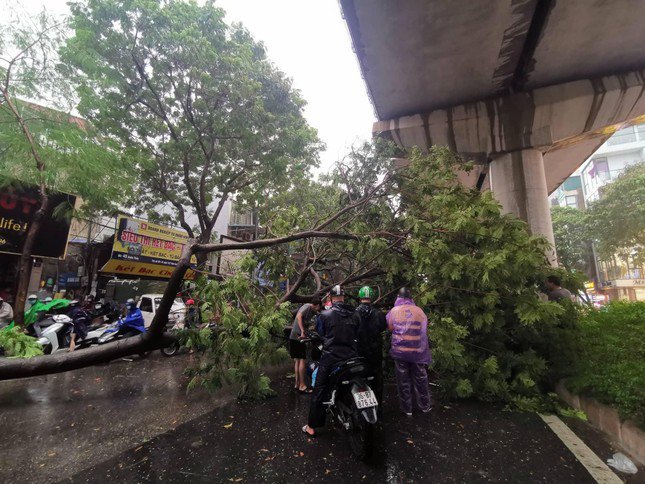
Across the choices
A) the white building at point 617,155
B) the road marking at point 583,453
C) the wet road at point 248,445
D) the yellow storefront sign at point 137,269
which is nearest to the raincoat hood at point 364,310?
the wet road at point 248,445

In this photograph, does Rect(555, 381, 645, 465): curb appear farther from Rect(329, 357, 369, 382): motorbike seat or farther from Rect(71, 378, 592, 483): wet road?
Rect(329, 357, 369, 382): motorbike seat

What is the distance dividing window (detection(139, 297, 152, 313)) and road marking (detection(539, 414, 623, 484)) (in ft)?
35.0

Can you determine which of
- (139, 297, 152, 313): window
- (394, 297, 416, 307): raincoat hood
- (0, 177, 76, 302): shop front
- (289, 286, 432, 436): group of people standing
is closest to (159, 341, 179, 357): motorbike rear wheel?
(139, 297, 152, 313): window

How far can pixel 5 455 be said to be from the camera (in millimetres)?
3824

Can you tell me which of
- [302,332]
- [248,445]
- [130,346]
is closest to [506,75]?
[302,332]

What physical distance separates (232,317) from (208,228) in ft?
28.2

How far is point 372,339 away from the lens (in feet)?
14.4

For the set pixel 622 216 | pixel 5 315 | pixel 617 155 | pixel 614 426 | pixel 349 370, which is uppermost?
pixel 617 155

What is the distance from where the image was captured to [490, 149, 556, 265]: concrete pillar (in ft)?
28.5

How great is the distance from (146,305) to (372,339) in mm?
9327

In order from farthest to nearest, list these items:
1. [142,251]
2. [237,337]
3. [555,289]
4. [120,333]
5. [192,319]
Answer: [142,251] < [120,333] < [555,289] < [192,319] < [237,337]

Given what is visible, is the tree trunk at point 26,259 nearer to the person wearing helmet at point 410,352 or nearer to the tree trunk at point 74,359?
the tree trunk at point 74,359

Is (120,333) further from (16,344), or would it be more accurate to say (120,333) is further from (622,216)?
(622,216)

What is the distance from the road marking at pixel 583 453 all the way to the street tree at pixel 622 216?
842 inches
